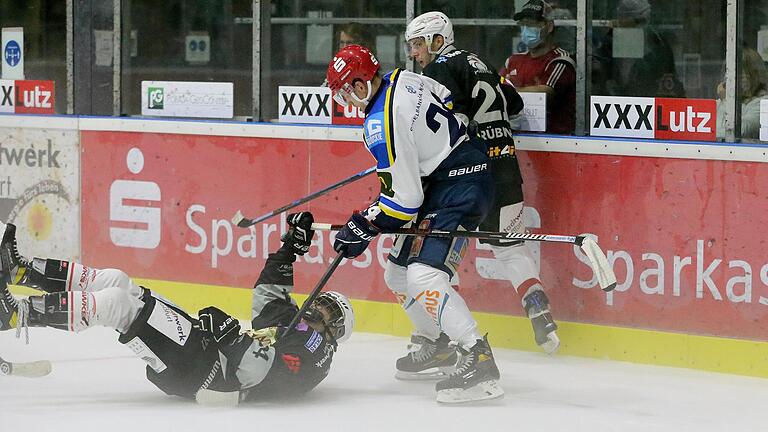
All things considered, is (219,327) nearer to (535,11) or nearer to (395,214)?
(395,214)

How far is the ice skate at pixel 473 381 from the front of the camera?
17.1 ft

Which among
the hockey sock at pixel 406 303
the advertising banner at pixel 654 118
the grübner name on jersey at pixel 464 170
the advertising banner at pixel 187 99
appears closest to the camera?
the grübner name on jersey at pixel 464 170

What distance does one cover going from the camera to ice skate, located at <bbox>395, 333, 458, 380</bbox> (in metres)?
5.77

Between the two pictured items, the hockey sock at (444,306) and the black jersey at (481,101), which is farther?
the black jersey at (481,101)

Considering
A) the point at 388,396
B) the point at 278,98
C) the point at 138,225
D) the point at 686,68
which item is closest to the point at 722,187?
the point at 686,68

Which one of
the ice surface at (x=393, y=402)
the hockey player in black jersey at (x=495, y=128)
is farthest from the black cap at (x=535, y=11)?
the ice surface at (x=393, y=402)

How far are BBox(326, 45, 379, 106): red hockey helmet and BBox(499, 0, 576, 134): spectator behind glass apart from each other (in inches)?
52.5

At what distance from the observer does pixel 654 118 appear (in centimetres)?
604

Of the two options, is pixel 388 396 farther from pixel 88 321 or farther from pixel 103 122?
pixel 103 122

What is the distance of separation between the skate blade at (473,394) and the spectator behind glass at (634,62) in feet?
5.24

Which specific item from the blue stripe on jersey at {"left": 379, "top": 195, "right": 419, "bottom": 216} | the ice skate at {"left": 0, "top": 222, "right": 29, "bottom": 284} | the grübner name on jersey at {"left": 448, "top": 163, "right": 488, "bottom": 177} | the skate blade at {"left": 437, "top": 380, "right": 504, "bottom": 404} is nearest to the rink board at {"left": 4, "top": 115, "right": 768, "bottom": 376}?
the grübner name on jersey at {"left": 448, "top": 163, "right": 488, "bottom": 177}

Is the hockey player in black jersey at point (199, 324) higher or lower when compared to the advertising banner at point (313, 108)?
lower

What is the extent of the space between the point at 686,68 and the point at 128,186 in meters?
2.98

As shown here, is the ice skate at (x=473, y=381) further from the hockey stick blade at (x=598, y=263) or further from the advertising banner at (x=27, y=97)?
the advertising banner at (x=27, y=97)
